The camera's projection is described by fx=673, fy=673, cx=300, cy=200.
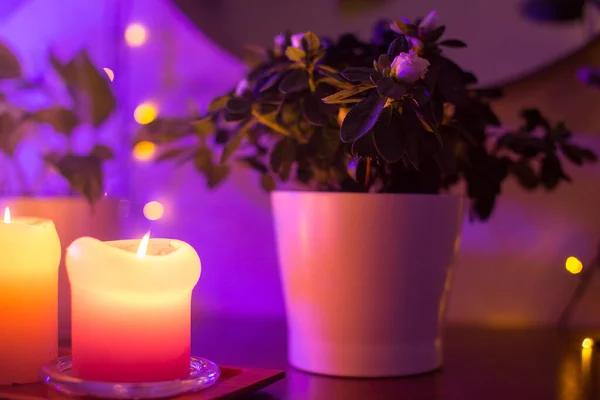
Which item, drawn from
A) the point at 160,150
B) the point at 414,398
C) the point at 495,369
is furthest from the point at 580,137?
the point at 160,150

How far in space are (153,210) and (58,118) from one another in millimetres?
244

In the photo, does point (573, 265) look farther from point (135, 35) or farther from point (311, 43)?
point (135, 35)

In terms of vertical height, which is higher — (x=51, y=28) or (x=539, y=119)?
(x=51, y=28)

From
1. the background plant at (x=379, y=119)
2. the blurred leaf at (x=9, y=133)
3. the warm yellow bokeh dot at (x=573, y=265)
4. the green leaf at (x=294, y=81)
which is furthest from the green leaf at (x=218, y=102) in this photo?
the warm yellow bokeh dot at (x=573, y=265)

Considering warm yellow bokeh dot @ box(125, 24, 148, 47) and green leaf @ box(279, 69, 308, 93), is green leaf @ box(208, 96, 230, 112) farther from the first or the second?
warm yellow bokeh dot @ box(125, 24, 148, 47)

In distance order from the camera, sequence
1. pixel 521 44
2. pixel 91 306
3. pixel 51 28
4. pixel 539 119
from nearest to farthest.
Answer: pixel 91 306 < pixel 539 119 < pixel 521 44 < pixel 51 28

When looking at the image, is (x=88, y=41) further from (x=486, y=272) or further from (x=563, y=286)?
(x=563, y=286)

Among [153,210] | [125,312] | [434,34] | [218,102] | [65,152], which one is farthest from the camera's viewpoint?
[153,210]

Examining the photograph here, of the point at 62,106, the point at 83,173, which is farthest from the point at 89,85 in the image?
the point at 83,173

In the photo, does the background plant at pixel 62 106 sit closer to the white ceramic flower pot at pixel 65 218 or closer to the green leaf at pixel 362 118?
the white ceramic flower pot at pixel 65 218

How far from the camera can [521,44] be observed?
0.93 meters

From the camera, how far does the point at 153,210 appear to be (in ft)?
3.61

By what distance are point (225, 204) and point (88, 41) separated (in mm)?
387

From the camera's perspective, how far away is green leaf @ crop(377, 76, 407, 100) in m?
0.54
